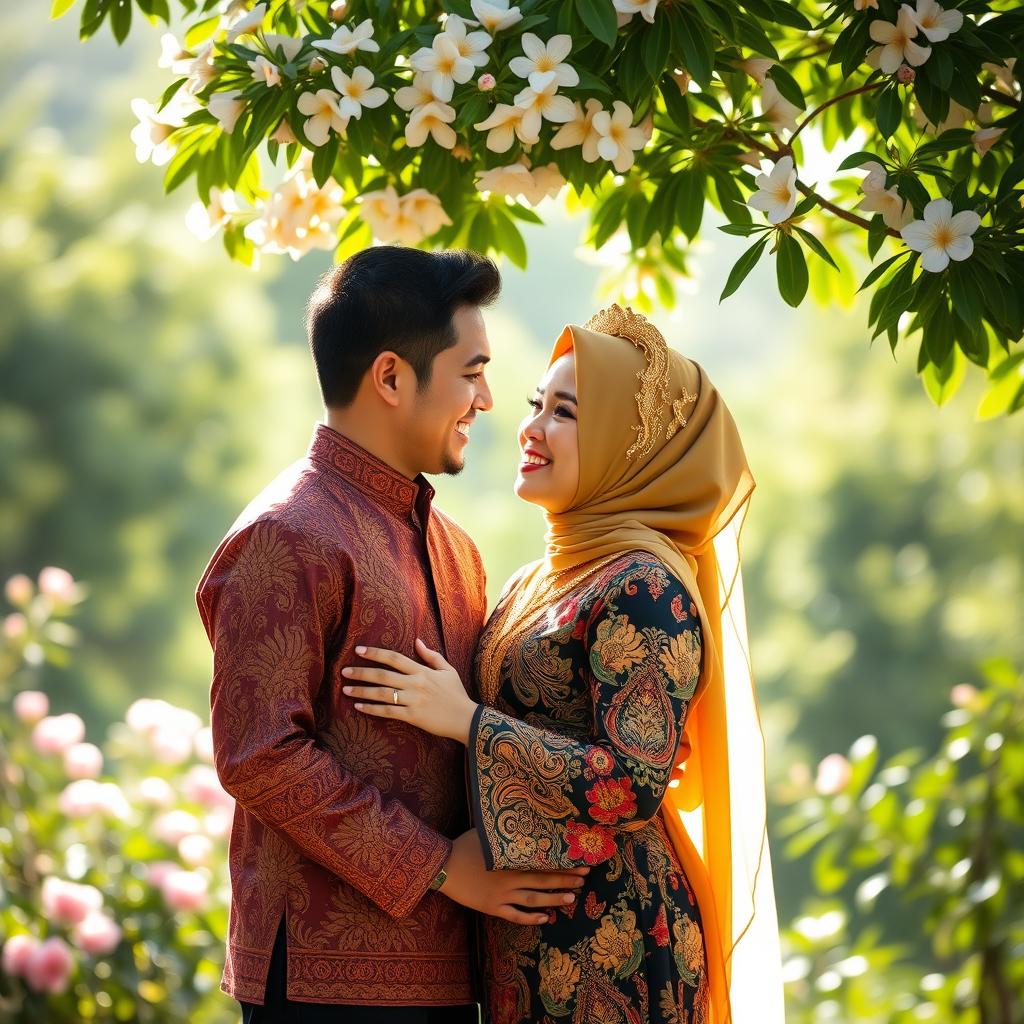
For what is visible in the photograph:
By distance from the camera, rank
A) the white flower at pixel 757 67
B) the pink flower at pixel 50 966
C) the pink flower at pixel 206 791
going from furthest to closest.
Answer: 1. the pink flower at pixel 206 791
2. the pink flower at pixel 50 966
3. the white flower at pixel 757 67

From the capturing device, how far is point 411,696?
83.5 inches

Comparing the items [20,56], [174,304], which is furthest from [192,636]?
[20,56]

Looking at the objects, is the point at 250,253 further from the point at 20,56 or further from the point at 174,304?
the point at 20,56

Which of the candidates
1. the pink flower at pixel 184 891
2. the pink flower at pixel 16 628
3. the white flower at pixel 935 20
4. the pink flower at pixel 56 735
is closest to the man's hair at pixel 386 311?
the white flower at pixel 935 20

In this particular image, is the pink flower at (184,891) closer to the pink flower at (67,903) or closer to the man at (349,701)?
the pink flower at (67,903)

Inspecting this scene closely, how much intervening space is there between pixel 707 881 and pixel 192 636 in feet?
30.4

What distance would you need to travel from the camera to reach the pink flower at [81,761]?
388 centimetres

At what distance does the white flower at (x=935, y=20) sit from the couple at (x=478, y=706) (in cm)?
67

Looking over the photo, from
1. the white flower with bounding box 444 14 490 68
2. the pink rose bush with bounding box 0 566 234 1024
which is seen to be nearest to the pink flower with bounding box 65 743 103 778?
the pink rose bush with bounding box 0 566 234 1024

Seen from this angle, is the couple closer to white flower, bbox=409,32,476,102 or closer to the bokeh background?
white flower, bbox=409,32,476,102

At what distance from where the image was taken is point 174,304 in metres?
11.0

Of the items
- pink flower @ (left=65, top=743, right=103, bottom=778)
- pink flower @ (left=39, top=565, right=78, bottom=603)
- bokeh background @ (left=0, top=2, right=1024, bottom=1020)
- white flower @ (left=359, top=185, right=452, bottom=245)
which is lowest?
pink flower @ (left=65, top=743, right=103, bottom=778)

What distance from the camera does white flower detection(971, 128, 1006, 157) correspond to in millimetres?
2203

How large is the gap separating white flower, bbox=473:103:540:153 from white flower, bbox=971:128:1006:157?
69 centimetres
